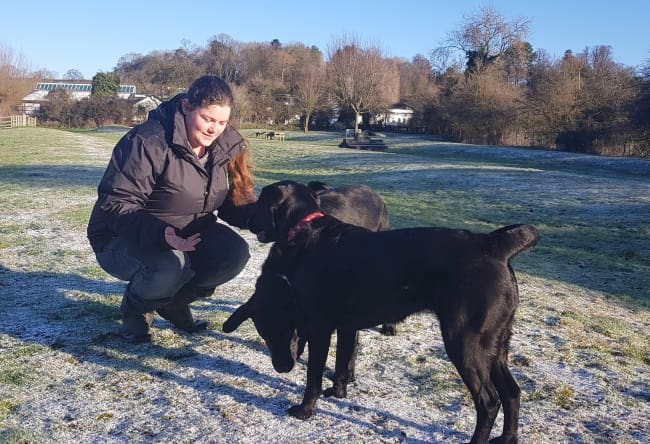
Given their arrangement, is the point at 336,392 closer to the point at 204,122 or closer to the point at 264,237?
the point at 264,237

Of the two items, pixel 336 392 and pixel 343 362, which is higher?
pixel 343 362

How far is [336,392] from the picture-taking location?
3566 mm

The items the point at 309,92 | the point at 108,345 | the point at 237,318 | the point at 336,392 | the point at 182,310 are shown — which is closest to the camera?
the point at 336,392

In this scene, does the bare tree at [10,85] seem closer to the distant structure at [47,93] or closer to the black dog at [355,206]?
the distant structure at [47,93]

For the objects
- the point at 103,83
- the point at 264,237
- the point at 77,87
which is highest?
the point at 77,87

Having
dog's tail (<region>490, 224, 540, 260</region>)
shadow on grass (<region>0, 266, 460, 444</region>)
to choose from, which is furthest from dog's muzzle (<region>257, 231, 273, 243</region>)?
dog's tail (<region>490, 224, 540, 260</region>)

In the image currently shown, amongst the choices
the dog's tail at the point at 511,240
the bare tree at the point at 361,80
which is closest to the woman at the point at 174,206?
the dog's tail at the point at 511,240

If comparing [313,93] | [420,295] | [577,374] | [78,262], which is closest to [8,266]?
[78,262]

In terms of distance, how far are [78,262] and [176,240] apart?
326 centimetres

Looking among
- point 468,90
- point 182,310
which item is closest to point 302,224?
point 182,310

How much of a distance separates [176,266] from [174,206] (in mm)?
454

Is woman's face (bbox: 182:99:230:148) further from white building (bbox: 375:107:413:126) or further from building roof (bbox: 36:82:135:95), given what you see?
building roof (bbox: 36:82:135:95)

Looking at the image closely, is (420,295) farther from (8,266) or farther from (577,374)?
(8,266)

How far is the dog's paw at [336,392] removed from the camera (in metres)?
3.56
